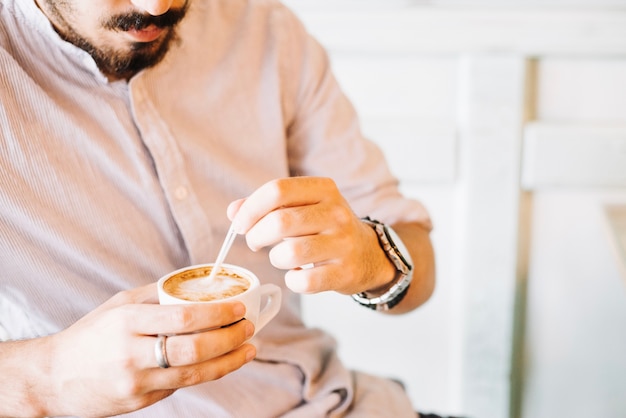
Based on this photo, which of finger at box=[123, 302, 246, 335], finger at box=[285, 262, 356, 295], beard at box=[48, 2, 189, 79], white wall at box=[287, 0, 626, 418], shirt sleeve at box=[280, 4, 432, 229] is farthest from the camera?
white wall at box=[287, 0, 626, 418]

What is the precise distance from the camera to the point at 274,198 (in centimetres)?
85

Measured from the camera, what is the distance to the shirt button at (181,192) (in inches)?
43.2

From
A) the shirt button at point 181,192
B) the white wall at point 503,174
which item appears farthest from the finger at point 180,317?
the white wall at point 503,174

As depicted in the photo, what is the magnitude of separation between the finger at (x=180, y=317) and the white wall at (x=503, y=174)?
1047 mm

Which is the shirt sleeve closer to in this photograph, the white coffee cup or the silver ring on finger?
the white coffee cup

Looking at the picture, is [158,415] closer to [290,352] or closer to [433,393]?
[290,352]

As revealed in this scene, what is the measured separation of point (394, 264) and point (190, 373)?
0.38 metres

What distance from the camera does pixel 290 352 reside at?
1181 millimetres

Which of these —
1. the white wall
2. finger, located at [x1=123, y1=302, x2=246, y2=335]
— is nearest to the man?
finger, located at [x1=123, y1=302, x2=246, y2=335]

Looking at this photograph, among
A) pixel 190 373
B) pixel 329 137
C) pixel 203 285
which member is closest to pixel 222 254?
pixel 203 285

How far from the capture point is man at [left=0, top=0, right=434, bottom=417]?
2.81 ft

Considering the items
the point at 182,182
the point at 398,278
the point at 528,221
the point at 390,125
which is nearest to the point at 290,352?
the point at 398,278

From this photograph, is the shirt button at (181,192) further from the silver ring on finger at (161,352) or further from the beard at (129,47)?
the silver ring on finger at (161,352)

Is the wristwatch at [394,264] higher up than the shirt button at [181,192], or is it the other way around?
the shirt button at [181,192]
